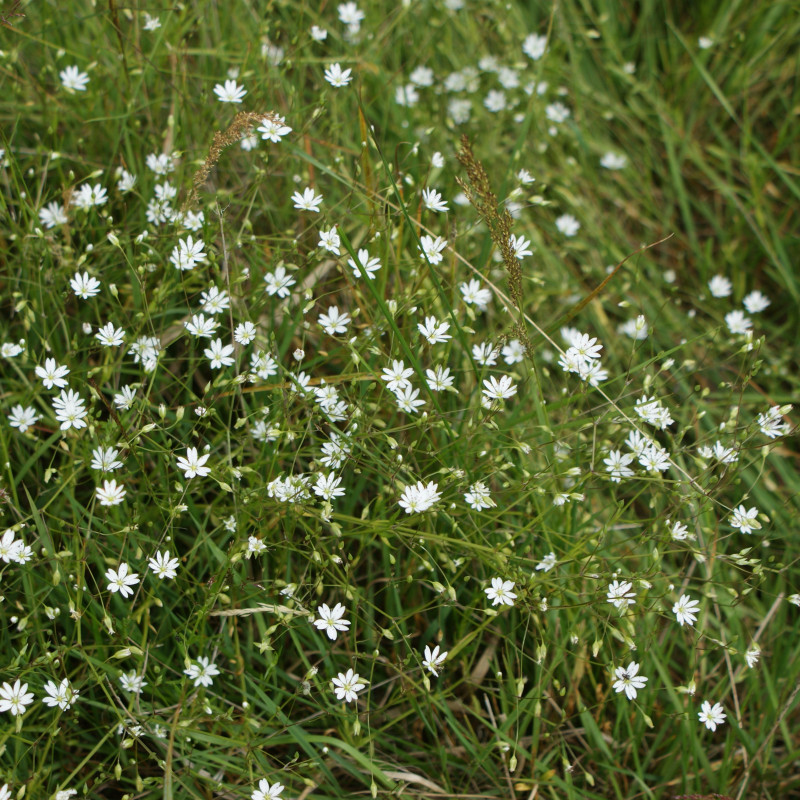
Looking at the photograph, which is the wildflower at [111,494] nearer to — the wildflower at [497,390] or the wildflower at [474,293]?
the wildflower at [497,390]

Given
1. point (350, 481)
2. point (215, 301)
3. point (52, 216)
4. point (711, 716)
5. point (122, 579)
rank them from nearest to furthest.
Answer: point (122, 579), point (711, 716), point (215, 301), point (350, 481), point (52, 216)

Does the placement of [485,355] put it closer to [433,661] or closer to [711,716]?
[433,661]

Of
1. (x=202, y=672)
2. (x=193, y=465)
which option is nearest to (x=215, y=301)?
→ (x=193, y=465)

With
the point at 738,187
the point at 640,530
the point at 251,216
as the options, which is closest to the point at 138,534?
the point at 251,216

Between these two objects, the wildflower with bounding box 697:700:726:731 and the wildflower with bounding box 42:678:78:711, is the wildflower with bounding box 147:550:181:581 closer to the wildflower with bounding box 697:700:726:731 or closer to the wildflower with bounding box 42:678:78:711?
the wildflower with bounding box 42:678:78:711

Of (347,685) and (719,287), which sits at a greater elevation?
(719,287)

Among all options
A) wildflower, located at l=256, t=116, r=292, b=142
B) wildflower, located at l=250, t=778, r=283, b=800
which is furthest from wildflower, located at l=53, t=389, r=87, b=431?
wildflower, located at l=250, t=778, r=283, b=800

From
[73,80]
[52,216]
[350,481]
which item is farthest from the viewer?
[73,80]
